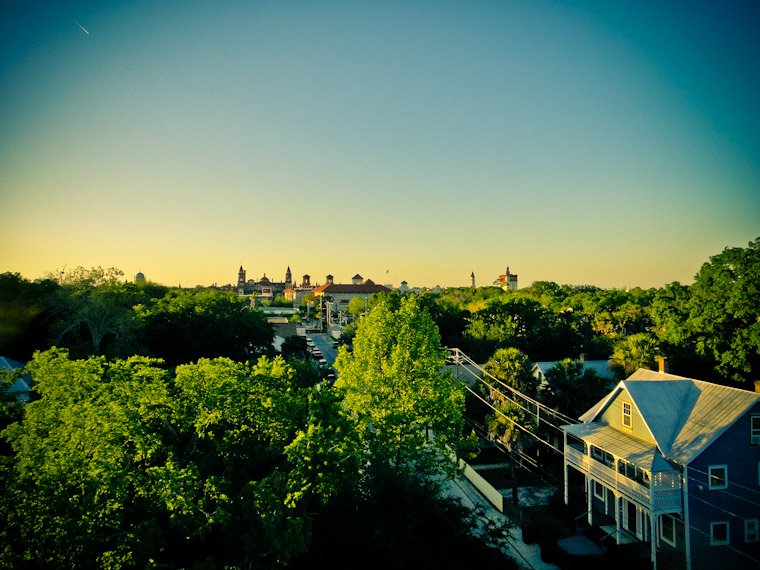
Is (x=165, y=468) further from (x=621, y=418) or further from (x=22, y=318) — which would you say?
(x=22, y=318)

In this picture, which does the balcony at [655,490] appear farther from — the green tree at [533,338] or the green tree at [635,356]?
the green tree at [533,338]

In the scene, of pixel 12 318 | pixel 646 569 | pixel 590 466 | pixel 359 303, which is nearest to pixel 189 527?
pixel 646 569

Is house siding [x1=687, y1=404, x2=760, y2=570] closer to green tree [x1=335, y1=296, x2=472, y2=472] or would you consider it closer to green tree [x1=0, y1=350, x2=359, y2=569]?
green tree [x1=335, y1=296, x2=472, y2=472]

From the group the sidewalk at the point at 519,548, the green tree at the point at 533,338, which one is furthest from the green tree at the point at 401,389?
the green tree at the point at 533,338

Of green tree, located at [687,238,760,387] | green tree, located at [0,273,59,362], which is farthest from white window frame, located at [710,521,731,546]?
green tree, located at [0,273,59,362]

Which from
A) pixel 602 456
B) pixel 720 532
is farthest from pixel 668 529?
pixel 602 456

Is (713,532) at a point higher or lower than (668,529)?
higher
